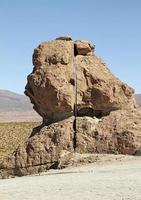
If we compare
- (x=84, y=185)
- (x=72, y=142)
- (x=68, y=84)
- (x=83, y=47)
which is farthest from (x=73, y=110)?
(x=84, y=185)

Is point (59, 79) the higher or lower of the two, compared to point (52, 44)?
lower

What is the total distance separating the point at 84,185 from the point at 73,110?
253 inches

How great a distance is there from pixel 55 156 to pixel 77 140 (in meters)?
1.02

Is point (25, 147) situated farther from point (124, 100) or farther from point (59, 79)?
point (124, 100)

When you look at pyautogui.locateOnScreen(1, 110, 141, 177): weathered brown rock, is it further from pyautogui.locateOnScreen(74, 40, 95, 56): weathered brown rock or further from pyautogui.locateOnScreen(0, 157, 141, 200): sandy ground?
pyautogui.locateOnScreen(74, 40, 95, 56): weathered brown rock

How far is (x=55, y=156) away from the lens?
17.3 metres

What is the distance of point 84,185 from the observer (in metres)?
12.2

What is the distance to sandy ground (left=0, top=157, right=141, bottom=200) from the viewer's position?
1094 cm

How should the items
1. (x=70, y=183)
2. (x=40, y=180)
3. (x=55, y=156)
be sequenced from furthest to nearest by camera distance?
(x=55, y=156) → (x=40, y=180) → (x=70, y=183)

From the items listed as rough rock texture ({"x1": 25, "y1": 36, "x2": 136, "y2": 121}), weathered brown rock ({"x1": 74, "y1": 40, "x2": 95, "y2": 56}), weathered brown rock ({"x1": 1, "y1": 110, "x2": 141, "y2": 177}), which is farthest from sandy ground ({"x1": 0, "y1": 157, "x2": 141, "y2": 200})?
weathered brown rock ({"x1": 74, "y1": 40, "x2": 95, "y2": 56})

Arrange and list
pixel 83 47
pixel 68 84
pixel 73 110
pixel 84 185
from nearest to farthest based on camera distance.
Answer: pixel 84 185 < pixel 68 84 < pixel 73 110 < pixel 83 47

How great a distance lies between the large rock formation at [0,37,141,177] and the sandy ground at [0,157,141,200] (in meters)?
1.70

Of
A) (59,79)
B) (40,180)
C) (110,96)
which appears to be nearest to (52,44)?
(59,79)

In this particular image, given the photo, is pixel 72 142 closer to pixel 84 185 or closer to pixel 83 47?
pixel 83 47
